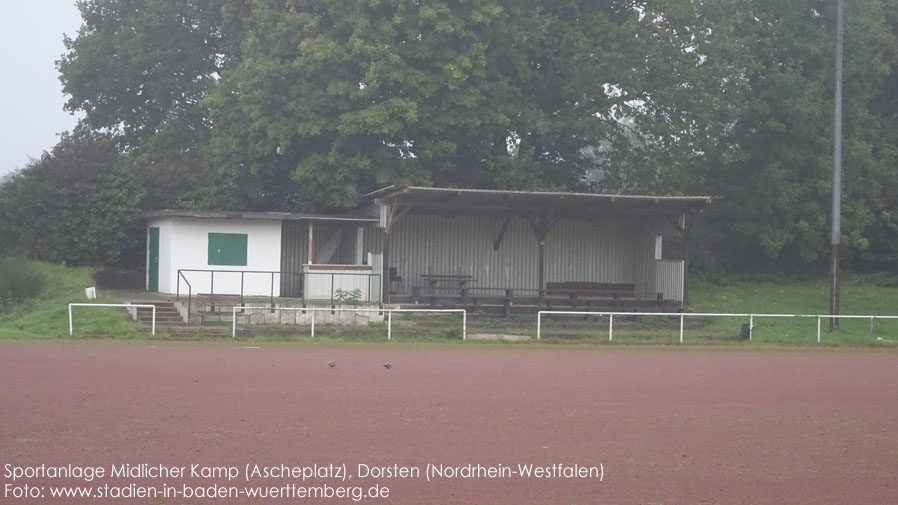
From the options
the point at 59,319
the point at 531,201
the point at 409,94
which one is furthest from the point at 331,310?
the point at 409,94

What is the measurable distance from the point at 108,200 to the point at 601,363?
19.0 m

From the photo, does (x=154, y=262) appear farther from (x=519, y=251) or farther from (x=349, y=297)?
(x=519, y=251)

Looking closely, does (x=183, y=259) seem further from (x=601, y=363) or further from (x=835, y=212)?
(x=835, y=212)

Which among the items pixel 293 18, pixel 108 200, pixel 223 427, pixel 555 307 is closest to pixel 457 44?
pixel 293 18

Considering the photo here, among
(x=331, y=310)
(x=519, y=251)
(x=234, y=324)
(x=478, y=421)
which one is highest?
(x=519, y=251)

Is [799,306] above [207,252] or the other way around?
the other way around

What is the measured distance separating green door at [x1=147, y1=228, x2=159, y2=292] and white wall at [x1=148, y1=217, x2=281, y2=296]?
1.39 meters

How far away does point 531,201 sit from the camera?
29.2m

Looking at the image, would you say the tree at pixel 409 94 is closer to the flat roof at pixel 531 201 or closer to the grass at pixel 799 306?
the flat roof at pixel 531 201

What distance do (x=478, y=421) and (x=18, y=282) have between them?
60.5 feet

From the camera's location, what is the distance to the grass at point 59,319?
78.3 ft

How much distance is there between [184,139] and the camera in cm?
3916

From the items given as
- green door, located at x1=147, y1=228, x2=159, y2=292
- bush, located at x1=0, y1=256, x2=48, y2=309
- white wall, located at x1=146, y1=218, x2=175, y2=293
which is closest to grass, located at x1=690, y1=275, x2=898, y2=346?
white wall, located at x1=146, y1=218, x2=175, y2=293

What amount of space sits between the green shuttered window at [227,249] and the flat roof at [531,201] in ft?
13.5
